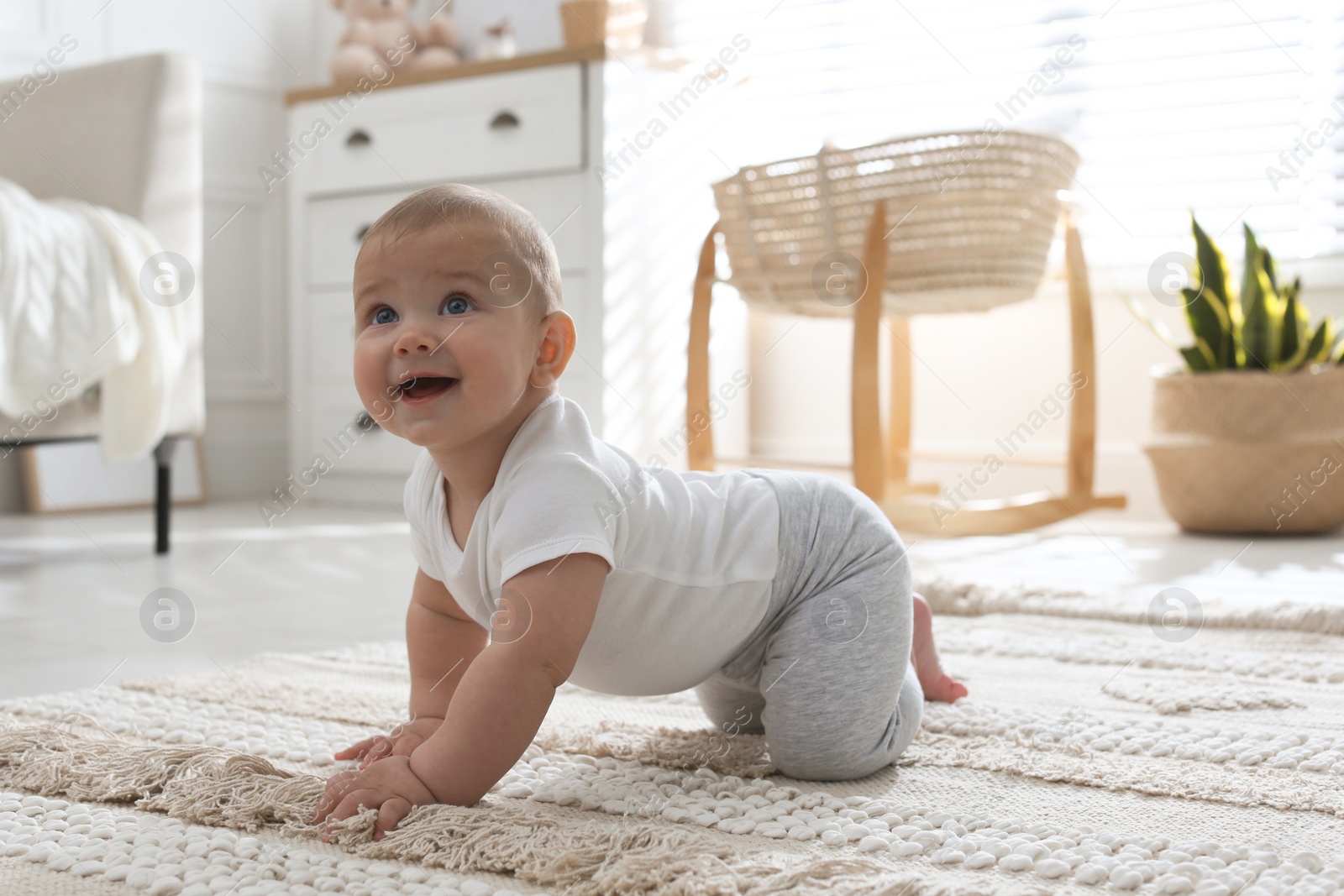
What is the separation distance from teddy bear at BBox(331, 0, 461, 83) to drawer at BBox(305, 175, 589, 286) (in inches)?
12.0

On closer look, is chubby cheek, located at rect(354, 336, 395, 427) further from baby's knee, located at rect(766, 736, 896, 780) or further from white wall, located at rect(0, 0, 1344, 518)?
white wall, located at rect(0, 0, 1344, 518)

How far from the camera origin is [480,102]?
7.86 feet

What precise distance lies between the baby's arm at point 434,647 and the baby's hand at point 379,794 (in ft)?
0.35

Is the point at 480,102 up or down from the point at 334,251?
up

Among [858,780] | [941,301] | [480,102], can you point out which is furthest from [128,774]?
[480,102]

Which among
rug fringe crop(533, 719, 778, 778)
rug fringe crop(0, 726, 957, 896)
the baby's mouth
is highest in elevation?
the baby's mouth

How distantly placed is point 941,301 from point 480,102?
979 mm

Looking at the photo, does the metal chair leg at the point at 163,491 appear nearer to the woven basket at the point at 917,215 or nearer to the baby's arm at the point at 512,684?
the woven basket at the point at 917,215

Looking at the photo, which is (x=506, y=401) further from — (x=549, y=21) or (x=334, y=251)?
(x=549, y=21)

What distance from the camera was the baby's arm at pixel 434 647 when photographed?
0.72 metres

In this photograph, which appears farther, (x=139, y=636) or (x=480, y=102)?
(x=480, y=102)

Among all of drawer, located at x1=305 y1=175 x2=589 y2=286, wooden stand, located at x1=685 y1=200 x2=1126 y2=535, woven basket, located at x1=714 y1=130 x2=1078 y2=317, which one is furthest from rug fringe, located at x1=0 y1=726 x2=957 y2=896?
drawer, located at x1=305 y1=175 x2=589 y2=286

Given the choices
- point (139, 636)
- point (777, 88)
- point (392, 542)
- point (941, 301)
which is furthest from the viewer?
point (777, 88)

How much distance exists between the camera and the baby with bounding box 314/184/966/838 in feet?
1.96
